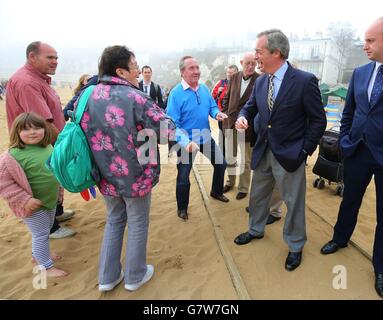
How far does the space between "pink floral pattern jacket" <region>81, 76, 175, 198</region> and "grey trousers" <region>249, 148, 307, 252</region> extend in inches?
52.7

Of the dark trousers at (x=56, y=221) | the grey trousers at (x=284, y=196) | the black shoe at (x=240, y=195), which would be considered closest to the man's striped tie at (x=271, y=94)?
the grey trousers at (x=284, y=196)

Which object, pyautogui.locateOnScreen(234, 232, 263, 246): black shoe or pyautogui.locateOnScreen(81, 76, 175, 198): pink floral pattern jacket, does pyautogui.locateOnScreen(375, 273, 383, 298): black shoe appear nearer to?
pyautogui.locateOnScreen(234, 232, 263, 246): black shoe

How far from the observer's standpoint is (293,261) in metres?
3.08

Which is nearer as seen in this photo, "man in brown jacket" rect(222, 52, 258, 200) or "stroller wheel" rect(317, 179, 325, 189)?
"man in brown jacket" rect(222, 52, 258, 200)

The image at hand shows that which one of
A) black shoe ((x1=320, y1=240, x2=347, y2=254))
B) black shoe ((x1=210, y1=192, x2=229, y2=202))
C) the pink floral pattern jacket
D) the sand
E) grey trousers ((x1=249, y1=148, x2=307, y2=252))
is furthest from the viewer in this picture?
black shoe ((x1=210, y1=192, x2=229, y2=202))

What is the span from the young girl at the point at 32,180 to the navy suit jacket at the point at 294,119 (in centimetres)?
235

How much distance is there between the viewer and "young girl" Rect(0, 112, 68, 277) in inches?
107

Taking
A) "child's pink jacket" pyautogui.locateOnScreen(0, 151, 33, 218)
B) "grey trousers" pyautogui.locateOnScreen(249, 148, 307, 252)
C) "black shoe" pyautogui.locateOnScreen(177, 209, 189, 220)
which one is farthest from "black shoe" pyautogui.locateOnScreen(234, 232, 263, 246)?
"child's pink jacket" pyautogui.locateOnScreen(0, 151, 33, 218)

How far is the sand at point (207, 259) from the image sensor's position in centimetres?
282

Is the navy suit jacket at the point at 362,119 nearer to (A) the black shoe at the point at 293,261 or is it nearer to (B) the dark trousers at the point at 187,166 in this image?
(A) the black shoe at the point at 293,261

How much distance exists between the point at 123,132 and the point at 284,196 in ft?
5.98

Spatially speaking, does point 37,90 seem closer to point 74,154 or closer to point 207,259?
point 74,154
